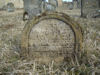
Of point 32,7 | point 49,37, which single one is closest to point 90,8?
point 32,7

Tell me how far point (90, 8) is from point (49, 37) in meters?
7.39

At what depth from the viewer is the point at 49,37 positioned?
333 cm

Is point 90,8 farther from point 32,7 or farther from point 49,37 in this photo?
point 49,37

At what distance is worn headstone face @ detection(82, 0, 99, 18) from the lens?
991 centimetres

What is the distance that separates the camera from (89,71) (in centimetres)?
275

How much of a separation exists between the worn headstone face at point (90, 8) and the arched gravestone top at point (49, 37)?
6.72 m

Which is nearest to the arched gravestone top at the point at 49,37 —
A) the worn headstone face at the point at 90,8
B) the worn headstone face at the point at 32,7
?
the worn headstone face at the point at 32,7

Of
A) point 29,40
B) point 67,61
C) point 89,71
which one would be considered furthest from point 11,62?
point 89,71

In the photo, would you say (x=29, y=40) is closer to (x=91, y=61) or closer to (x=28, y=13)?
(x=91, y=61)

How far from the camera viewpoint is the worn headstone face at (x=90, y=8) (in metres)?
9.91

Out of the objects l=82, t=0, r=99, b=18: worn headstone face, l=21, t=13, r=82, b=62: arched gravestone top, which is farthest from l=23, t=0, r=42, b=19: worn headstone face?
l=21, t=13, r=82, b=62: arched gravestone top

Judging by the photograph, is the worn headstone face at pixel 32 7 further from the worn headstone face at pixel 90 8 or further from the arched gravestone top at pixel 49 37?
the arched gravestone top at pixel 49 37

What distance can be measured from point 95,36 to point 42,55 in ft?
6.36

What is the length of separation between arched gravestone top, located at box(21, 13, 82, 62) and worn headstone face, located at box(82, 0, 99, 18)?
6.72 metres
